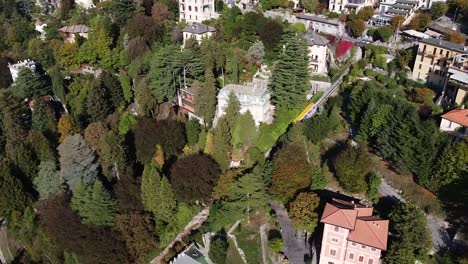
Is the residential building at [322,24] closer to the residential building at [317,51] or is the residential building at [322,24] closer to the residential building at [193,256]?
the residential building at [317,51]

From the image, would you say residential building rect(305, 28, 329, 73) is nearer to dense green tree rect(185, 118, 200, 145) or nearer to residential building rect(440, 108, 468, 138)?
dense green tree rect(185, 118, 200, 145)

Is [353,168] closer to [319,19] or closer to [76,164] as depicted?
[76,164]

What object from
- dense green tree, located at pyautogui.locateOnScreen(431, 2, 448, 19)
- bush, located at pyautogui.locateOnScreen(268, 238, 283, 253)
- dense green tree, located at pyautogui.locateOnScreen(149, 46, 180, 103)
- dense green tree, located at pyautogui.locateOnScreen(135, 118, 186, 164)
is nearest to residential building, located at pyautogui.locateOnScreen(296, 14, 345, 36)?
dense green tree, located at pyautogui.locateOnScreen(431, 2, 448, 19)

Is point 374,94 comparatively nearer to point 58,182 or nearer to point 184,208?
point 184,208

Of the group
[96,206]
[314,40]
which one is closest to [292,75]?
[314,40]

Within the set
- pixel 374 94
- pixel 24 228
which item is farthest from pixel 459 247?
pixel 24 228
